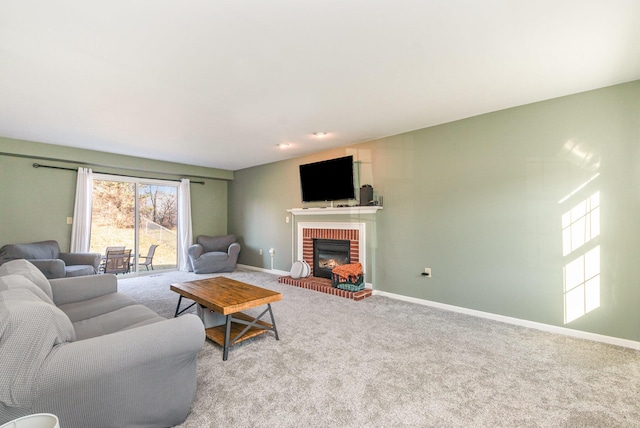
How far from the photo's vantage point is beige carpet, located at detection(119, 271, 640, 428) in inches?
69.2

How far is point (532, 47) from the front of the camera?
216 cm

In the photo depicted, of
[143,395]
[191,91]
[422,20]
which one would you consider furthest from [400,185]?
[143,395]

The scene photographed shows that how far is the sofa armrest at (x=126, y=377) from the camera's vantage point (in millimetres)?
1353

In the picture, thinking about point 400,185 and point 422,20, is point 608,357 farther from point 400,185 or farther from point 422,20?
point 422,20

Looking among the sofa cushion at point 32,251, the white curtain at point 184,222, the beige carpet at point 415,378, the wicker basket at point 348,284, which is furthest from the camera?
the white curtain at point 184,222

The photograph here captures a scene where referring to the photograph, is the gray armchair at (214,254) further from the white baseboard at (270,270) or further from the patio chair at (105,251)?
the patio chair at (105,251)

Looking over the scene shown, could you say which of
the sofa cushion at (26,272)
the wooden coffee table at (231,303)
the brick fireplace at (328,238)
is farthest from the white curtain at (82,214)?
the brick fireplace at (328,238)

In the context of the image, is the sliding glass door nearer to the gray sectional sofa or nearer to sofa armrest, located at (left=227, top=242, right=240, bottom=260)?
sofa armrest, located at (left=227, top=242, right=240, bottom=260)

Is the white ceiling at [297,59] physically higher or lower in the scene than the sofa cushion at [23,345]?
higher

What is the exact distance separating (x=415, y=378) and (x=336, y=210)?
10.1ft

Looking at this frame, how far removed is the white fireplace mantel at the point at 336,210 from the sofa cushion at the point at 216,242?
2034 millimetres

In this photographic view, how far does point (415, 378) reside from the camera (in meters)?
2.16

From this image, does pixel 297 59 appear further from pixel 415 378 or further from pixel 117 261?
pixel 117 261

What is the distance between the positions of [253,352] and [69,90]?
10.1 ft
